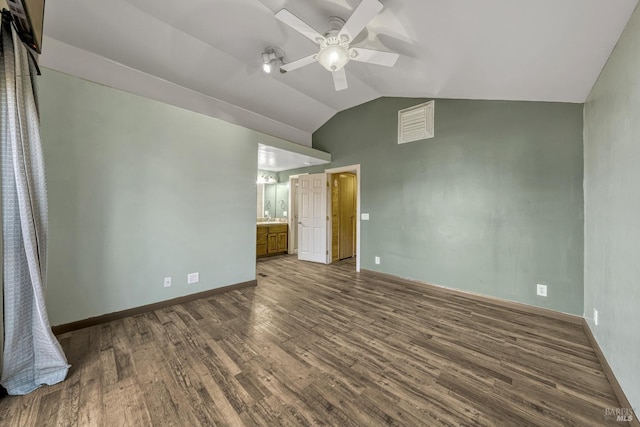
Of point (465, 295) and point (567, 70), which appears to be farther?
point (465, 295)

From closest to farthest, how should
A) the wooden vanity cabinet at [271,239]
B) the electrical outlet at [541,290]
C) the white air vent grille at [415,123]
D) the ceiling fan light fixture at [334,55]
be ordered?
1. the ceiling fan light fixture at [334,55]
2. the electrical outlet at [541,290]
3. the white air vent grille at [415,123]
4. the wooden vanity cabinet at [271,239]

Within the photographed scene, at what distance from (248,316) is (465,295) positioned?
117 inches

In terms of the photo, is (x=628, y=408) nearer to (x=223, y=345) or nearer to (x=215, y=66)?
(x=223, y=345)

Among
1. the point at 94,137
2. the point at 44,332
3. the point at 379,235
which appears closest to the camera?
the point at 44,332

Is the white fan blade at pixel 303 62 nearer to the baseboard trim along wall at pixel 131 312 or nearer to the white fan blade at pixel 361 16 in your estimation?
the white fan blade at pixel 361 16

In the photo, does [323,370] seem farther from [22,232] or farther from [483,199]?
[483,199]

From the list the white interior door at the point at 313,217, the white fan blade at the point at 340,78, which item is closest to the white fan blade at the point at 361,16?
the white fan blade at the point at 340,78

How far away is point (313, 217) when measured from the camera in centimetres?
531

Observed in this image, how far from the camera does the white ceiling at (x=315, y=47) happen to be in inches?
67.5

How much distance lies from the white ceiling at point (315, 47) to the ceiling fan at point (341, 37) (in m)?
0.31

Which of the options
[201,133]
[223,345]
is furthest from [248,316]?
[201,133]

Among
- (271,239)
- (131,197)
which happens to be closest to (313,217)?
(271,239)

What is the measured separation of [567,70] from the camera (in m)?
2.04

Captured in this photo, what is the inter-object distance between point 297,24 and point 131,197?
8.02 feet
